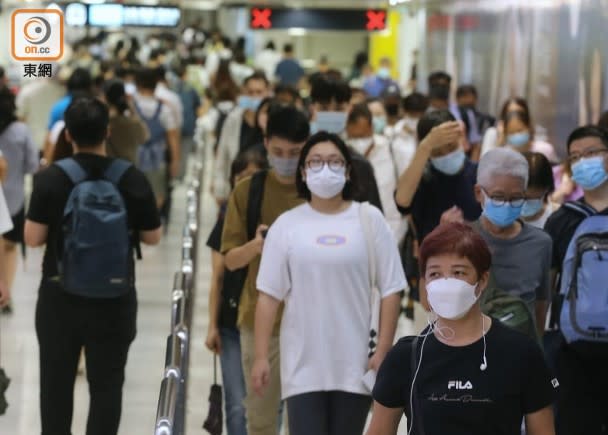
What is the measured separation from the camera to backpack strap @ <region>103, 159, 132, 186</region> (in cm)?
646

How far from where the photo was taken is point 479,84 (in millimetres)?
18484

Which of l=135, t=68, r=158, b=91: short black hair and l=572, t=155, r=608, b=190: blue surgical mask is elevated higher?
l=135, t=68, r=158, b=91: short black hair

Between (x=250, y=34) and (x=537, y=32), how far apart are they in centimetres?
2702

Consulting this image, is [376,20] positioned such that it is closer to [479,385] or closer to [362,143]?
[362,143]

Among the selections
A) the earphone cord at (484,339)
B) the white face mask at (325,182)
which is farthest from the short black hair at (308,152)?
the earphone cord at (484,339)

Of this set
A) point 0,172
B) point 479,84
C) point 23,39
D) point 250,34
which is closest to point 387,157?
point 0,172

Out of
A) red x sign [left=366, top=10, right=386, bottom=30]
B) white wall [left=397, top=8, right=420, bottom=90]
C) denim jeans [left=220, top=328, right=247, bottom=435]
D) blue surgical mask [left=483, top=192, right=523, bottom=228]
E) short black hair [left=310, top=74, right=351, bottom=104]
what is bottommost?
denim jeans [left=220, top=328, right=247, bottom=435]

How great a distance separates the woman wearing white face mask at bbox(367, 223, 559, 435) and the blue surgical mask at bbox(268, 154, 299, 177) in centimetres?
222

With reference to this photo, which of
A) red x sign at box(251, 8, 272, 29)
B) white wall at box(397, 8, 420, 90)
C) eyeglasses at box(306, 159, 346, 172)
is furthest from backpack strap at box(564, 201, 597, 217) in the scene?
red x sign at box(251, 8, 272, 29)

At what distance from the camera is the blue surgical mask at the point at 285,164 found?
20.5 feet

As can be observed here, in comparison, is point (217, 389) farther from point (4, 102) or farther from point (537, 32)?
point (537, 32)

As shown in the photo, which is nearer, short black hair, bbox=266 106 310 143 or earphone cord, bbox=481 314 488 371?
earphone cord, bbox=481 314 488 371

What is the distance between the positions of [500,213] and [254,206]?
1299mm

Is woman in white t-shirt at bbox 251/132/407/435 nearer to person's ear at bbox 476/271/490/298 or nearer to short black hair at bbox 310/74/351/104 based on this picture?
person's ear at bbox 476/271/490/298
